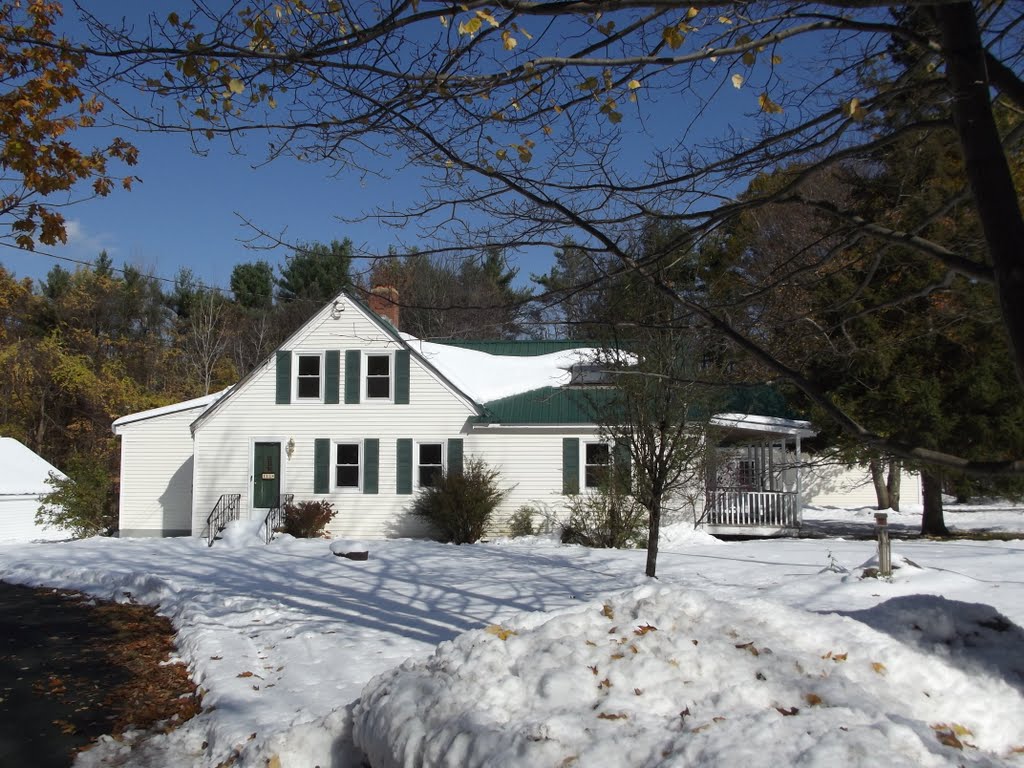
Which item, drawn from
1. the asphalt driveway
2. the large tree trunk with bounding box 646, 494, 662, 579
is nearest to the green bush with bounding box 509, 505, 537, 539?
the large tree trunk with bounding box 646, 494, 662, 579

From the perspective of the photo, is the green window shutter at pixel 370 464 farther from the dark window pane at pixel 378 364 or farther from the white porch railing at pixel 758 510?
the white porch railing at pixel 758 510

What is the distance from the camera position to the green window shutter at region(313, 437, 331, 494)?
70.7 feet

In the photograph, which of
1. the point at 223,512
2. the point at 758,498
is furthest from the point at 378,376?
the point at 758,498

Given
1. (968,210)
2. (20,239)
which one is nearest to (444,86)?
(968,210)

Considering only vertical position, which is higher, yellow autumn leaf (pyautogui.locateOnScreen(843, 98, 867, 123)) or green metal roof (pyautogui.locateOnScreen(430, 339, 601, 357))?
green metal roof (pyautogui.locateOnScreen(430, 339, 601, 357))

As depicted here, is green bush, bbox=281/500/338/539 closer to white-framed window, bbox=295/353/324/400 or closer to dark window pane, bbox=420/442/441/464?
dark window pane, bbox=420/442/441/464

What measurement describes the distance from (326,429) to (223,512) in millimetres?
3167

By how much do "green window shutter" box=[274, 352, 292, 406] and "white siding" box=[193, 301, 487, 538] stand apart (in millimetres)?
141

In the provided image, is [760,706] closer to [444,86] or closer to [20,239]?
[444,86]

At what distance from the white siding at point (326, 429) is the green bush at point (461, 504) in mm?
1132

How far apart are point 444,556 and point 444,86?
1203 cm

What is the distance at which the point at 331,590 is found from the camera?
39.3 ft

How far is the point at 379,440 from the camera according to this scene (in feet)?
70.8

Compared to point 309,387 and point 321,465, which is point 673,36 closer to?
point 321,465
